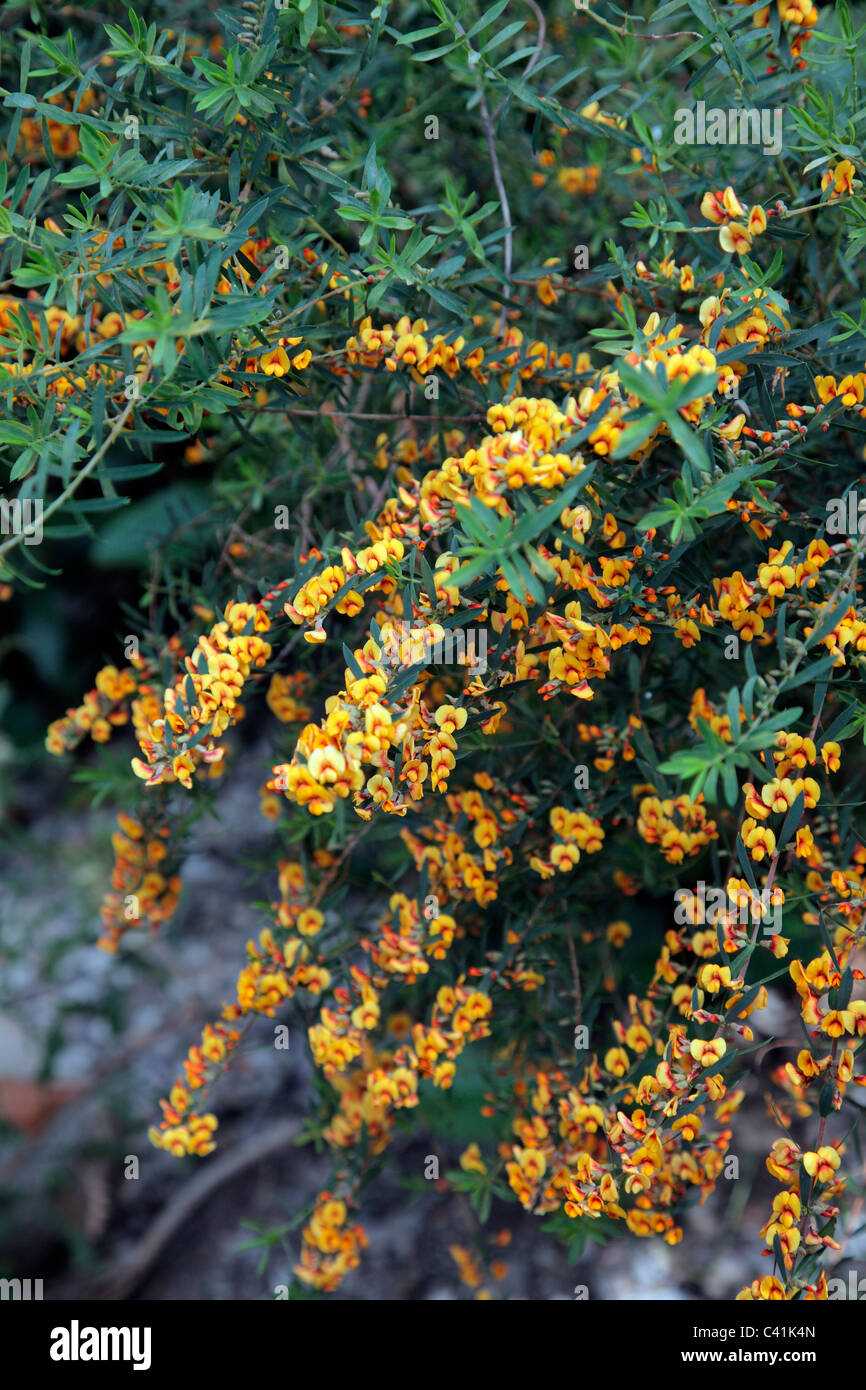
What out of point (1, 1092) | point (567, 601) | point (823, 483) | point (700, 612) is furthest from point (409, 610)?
point (1, 1092)

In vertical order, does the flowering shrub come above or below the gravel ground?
above

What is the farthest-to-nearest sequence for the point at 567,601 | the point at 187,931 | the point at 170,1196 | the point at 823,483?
the point at 187,931
the point at 170,1196
the point at 823,483
the point at 567,601

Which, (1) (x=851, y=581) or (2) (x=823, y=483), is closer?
(1) (x=851, y=581)

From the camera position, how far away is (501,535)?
0.87 metres

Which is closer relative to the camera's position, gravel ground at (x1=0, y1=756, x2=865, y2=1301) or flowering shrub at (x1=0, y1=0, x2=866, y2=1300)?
flowering shrub at (x1=0, y1=0, x2=866, y2=1300)

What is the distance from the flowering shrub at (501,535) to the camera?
100cm

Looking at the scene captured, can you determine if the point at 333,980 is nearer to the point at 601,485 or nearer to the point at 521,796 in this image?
the point at 521,796

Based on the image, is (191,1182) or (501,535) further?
(191,1182)

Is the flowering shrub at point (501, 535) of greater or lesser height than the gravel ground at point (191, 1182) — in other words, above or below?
above

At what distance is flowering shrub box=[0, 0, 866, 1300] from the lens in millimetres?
1000

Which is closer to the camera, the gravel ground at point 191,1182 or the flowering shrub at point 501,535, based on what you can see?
the flowering shrub at point 501,535

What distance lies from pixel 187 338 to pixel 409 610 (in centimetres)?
31

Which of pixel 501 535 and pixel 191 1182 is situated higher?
pixel 501 535

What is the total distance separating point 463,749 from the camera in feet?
3.75
